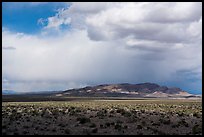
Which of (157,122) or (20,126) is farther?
(157,122)

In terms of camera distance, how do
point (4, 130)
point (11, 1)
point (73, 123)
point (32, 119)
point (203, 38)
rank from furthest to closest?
point (32, 119) < point (73, 123) < point (4, 130) < point (11, 1) < point (203, 38)

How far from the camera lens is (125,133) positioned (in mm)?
23016

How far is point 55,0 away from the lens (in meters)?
16.1

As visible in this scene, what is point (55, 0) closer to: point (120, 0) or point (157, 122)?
point (120, 0)

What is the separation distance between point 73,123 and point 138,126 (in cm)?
499

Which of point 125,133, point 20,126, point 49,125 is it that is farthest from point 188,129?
point 20,126

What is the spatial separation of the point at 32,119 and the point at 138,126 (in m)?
9.01

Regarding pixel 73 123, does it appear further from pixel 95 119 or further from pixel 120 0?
pixel 120 0

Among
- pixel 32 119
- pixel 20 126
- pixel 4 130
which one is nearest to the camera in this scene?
pixel 4 130

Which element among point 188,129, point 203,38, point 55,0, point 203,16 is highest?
point 55,0

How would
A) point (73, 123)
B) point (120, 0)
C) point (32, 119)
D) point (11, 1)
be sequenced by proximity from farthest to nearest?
1. point (32, 119)
2. point (73, 123)
3. point (11, 1)
4. point (120, 0)

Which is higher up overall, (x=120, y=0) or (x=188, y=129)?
(x=120, y=0)

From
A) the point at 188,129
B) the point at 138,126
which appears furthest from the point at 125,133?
the point at 188,129

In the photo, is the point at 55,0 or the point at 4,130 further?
the point at 4,130
